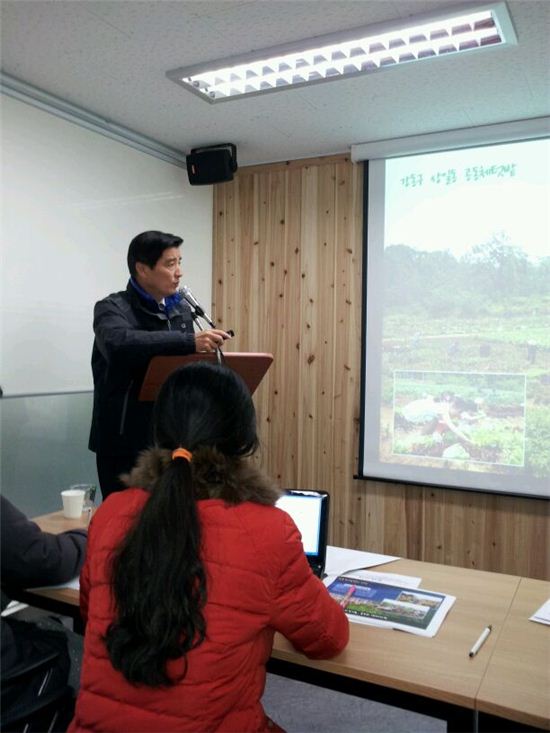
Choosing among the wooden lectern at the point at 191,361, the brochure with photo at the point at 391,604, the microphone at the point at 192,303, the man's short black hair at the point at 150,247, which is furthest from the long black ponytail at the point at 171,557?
the man's short black hair at the point at 150,247

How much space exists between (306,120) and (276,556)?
2671 millimetres

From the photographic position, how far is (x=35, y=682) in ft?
4.42

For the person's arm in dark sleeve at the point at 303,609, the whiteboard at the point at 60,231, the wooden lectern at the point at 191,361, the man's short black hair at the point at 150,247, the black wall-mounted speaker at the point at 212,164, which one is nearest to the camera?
the person's arm in dark sleeve at the point at 303,609

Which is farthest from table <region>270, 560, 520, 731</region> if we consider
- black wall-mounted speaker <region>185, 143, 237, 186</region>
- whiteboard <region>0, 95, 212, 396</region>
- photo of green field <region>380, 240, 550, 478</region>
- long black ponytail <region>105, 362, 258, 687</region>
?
black wall-mounted speaker <region>185, 143, 237, 186</region>

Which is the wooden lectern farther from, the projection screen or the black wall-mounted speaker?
the black wall-mounted speaker

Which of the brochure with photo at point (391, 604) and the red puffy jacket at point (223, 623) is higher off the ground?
the red puffy jacket at point (223, 623)

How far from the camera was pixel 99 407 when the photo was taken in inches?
101

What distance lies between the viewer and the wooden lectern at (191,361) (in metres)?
2.22

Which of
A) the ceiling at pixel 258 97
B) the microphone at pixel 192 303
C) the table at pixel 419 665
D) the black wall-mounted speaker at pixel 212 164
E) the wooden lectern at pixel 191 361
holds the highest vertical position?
the ceiling at pixel 258 97

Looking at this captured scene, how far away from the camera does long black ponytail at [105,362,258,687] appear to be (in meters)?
1.11

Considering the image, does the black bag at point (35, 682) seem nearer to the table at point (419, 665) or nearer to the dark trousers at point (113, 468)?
the table at point (419, 665)

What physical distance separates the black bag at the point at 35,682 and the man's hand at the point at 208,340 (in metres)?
1.19

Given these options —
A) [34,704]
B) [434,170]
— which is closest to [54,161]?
[434,170]

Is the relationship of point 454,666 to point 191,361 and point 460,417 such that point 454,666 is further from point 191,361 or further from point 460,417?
point 460,417
